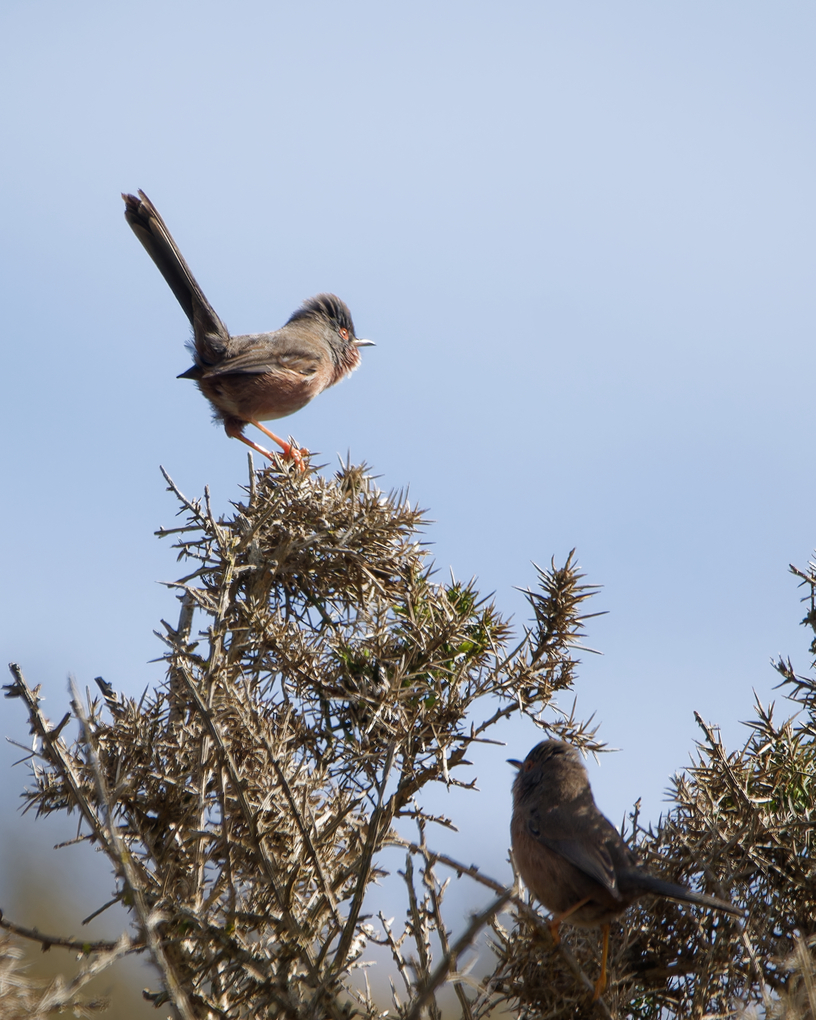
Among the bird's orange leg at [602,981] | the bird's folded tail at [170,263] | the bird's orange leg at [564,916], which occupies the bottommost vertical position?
the bird's orange leg at [602,981]

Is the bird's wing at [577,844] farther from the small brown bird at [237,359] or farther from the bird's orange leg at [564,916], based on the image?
the small brown bird at [237,359]

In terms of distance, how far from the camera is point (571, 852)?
365cm

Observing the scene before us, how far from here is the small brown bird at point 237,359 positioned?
6.41 meters

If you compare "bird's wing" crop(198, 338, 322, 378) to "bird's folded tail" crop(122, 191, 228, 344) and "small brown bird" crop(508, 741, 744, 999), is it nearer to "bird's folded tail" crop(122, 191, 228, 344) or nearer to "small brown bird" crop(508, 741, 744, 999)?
"bird's folded tail" crop(122, 191, 228, 344)

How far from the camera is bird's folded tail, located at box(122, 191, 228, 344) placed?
20.9ft

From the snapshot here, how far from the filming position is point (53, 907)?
28.0 feet

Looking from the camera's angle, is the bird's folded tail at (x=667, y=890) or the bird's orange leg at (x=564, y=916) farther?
the bird's orange leg at (x=564, y=916)

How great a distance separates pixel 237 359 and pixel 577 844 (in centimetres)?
415

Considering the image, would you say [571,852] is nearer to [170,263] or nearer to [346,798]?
[346,798]

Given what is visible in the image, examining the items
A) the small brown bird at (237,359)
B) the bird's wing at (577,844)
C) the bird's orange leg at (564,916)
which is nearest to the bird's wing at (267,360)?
the small brown bird at (237,359)

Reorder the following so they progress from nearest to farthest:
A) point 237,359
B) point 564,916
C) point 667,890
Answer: point 667,890, point 564,916, point 237,359

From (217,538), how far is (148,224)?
12.0 feet

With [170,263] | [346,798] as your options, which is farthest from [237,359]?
[346,798]

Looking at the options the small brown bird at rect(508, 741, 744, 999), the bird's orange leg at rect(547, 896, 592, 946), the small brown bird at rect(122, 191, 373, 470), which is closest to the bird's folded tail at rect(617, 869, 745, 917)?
the small brown bird at rect(508, 741, 744, 999)
